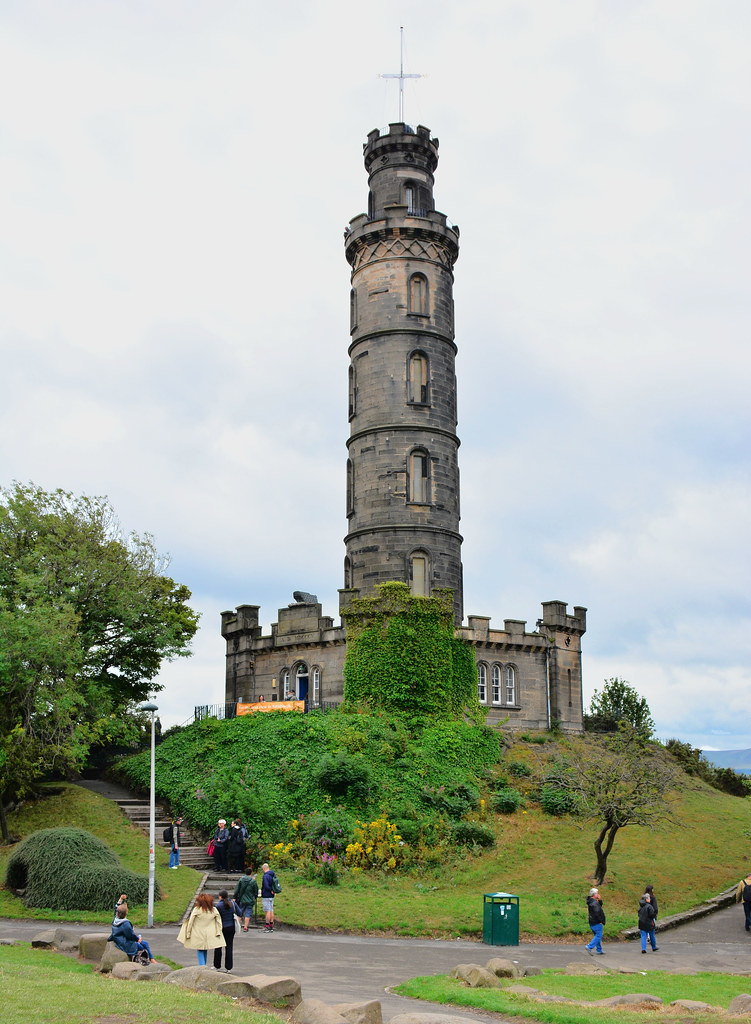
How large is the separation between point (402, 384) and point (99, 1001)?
112 ft

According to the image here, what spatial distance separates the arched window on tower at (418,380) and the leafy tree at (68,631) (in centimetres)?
1321

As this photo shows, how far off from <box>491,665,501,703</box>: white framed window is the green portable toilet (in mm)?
20615

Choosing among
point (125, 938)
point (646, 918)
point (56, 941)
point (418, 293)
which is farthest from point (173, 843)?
point (418, 293)

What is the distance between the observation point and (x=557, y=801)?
35688 millimetres

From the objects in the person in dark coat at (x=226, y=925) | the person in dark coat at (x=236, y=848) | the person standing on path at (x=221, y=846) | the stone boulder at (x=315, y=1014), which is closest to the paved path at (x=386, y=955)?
the person in dark coat at (x=226, y=925)

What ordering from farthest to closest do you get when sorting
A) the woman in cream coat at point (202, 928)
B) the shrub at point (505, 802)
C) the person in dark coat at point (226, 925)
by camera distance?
1. the shrub at point (505, 802)
2. the person in dark coat at point (226, 925)
3. the woman in cream coat at point (202, 928)

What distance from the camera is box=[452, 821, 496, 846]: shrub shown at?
32500 mm

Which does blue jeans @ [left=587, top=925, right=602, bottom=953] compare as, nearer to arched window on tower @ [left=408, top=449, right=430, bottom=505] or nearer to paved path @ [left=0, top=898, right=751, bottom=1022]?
paved path @ [left=0, top=898, right=751, bottom=1022]

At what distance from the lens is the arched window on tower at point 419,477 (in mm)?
44125

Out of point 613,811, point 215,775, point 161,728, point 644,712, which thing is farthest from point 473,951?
point 644,712

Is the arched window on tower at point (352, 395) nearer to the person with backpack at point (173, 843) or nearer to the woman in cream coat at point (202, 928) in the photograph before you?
the person with backpack at point (173, 843)

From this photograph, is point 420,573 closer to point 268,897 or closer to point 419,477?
point 419,477

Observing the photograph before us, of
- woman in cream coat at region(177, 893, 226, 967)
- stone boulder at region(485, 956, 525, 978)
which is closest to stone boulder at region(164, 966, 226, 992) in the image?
woman in cream coat at region(177, 893, 226, 967)

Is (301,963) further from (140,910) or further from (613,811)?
(613,811)
